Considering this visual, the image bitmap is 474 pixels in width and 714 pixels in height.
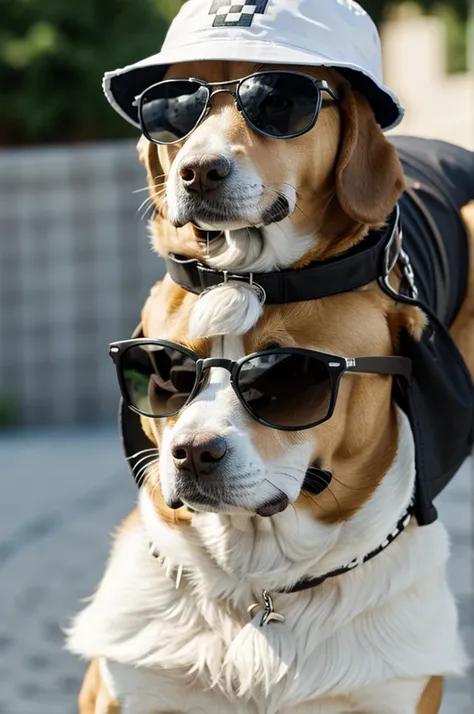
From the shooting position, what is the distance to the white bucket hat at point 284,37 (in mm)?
2322

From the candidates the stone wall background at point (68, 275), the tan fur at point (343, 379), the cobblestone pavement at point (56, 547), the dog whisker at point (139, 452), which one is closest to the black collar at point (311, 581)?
the tan fur at point (343, 379)

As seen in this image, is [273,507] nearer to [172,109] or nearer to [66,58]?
[172,109]

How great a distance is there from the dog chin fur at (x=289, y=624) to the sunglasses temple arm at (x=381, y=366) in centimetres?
15

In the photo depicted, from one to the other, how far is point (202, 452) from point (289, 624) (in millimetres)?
577

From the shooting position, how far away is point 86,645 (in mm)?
2748

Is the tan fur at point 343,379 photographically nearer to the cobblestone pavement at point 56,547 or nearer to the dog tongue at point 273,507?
the dog tongue at point 273,507

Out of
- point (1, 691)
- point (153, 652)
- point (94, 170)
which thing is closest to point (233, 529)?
point (153, 652)

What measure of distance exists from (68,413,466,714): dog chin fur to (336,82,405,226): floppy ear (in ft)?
1.73

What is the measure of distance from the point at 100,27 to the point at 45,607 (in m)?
5.30

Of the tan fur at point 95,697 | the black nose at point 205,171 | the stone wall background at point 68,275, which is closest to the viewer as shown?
the black nose at point 205,171

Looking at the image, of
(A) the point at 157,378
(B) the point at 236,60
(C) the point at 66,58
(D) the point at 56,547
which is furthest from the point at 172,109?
(C) the point at 66,58

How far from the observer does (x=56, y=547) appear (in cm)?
505

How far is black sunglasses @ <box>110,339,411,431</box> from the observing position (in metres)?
2.38

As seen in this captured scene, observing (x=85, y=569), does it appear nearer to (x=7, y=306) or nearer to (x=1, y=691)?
(x=1, y=691)
